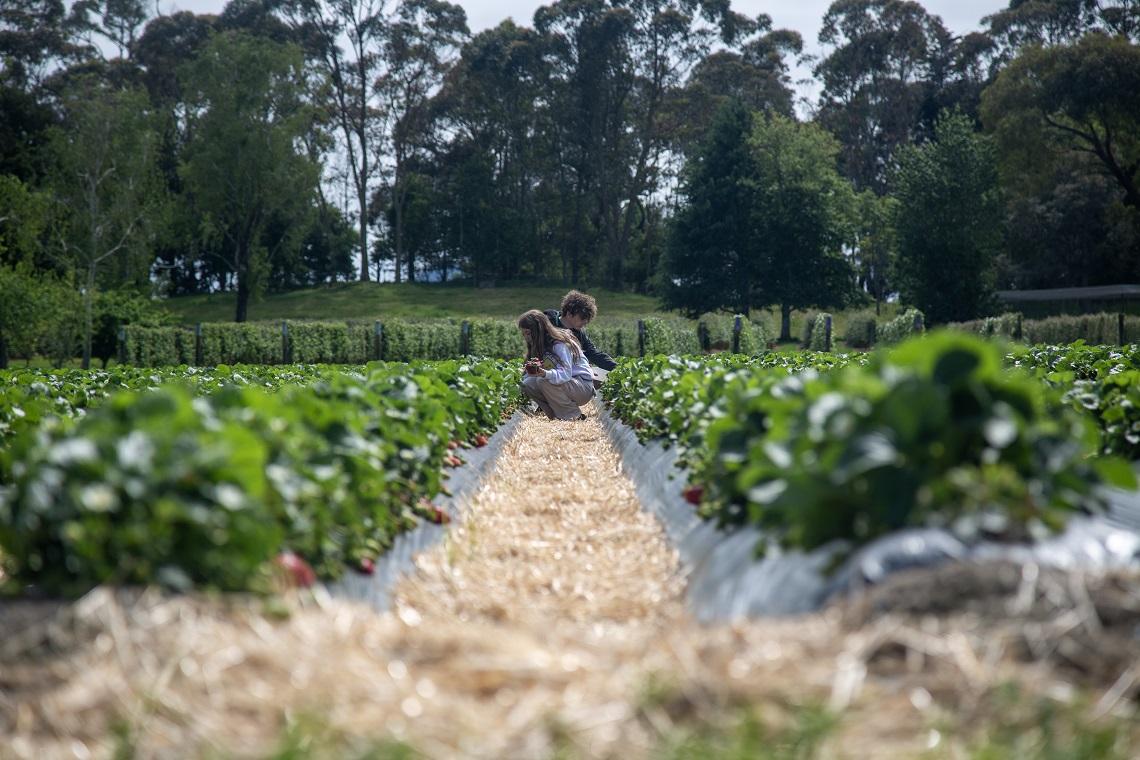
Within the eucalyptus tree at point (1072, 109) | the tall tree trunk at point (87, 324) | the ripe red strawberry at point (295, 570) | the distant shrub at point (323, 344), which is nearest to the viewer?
the ripe red strawberry at point (295, 570)

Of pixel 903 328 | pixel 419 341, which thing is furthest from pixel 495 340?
pixel 903 328

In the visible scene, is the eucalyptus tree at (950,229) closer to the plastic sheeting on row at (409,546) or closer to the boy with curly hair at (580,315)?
the boy with curly hair at (580,315)

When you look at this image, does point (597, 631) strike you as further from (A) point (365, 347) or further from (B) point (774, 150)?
(B) point (774, 150)

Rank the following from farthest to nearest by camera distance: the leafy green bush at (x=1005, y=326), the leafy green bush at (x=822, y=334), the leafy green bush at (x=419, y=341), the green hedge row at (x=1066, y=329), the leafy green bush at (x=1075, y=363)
→ the leafy green bush at (x=822, y=334) < the leafy green bush at (x=419, y=341) < the leafy green bush at (x=1005, y=326) < the green hedge row at (x=1066, y=329) < the leafy green bush at (x=1075, y=363)

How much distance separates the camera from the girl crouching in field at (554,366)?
11523mm

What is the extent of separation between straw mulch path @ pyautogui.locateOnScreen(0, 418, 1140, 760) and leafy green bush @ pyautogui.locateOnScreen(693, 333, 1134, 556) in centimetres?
29

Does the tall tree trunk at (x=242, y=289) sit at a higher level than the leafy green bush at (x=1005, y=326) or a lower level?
higher

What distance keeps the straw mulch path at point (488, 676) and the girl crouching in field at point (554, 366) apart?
8.42 m

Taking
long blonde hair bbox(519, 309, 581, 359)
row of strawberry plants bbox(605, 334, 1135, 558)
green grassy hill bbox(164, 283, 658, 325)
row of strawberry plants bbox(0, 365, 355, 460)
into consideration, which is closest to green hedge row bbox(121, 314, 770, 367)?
green grassy hill bbox(164, 283, 658, 325)

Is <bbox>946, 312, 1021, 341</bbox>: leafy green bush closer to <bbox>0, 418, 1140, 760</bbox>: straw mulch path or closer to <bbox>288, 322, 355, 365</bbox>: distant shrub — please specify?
<bbox>288, 322, 355, 365</bbox>: distant shrub

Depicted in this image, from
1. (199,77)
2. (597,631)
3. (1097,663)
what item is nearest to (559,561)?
(597,631)

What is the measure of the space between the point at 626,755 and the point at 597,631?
1526mm

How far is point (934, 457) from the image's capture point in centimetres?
303

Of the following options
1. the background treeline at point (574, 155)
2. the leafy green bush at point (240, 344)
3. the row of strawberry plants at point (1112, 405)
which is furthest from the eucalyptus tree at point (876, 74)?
the row of strawberry plants at point (1112, 405)
